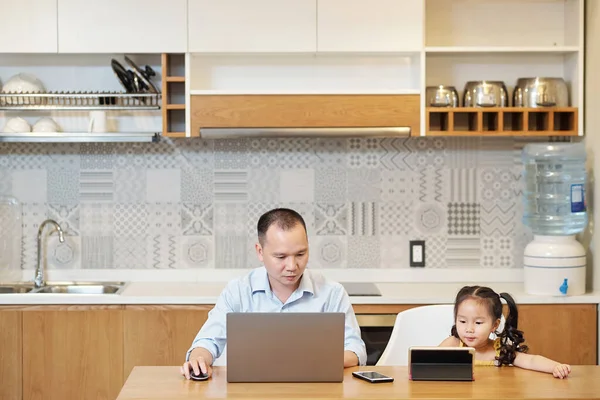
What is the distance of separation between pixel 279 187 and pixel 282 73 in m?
0.58

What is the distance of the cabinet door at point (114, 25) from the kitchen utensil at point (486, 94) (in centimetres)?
141

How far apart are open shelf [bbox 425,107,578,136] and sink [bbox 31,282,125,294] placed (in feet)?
5.68

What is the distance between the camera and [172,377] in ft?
8.03

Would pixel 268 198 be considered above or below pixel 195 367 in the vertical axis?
above

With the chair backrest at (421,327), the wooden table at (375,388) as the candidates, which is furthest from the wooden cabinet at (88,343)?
the wooden table at (375,388)

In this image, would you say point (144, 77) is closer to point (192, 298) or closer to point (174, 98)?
point (174, 98)

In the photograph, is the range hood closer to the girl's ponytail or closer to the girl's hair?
the girl's hair

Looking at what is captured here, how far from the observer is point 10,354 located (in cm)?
388

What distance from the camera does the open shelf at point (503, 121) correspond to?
4.09 metres

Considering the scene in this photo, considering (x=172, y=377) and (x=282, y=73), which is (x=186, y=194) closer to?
(x=282, y=73)

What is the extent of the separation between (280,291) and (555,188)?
187 cm

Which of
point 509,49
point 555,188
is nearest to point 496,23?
point 509,49

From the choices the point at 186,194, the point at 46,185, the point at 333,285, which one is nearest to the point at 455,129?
the point at 186,194

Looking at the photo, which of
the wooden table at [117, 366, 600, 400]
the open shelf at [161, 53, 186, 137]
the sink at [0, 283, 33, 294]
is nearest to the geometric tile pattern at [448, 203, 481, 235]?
the open shelf at [161, 53, 186, 137]
